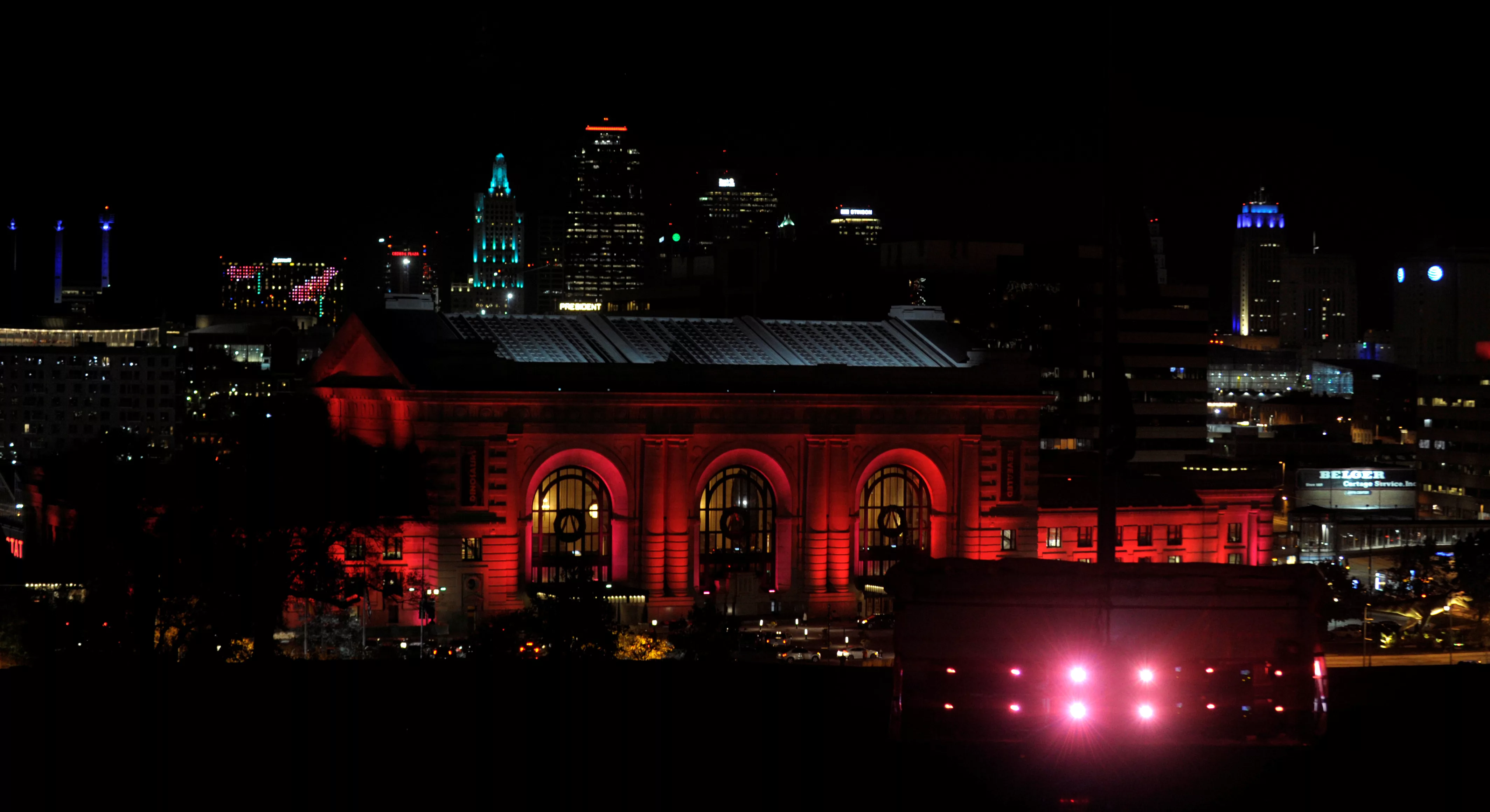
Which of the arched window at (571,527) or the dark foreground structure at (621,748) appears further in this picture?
the arched window at (571,527)

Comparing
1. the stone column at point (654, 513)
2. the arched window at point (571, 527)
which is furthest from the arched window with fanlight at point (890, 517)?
the arched window at point (571, 527)

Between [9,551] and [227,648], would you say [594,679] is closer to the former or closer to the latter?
[227,648]

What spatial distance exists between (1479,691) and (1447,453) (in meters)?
160

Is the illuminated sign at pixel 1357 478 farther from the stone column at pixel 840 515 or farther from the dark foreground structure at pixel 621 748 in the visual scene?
the dark foreground structure at pixel 621 748

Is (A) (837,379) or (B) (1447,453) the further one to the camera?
(B) (1447,453)

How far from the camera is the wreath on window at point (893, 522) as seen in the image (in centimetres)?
9638

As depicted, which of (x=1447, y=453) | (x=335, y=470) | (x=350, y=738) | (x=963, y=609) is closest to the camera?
(x=963, y=609)

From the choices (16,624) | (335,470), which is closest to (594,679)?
(16,624)

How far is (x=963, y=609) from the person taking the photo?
26.4 m

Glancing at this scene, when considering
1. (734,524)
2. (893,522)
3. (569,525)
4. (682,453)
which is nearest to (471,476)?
(569,525)

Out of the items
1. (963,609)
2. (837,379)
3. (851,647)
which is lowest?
(851,647)

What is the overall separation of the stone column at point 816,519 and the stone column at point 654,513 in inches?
310

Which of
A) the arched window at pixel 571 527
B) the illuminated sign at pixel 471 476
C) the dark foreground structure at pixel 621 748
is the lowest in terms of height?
the dark foreground structure at pixel 621 748

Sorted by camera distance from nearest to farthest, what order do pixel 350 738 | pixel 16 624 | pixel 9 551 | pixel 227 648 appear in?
pixel 350 738
pixel 227 648
pixel 16 624
pixel 9 551
